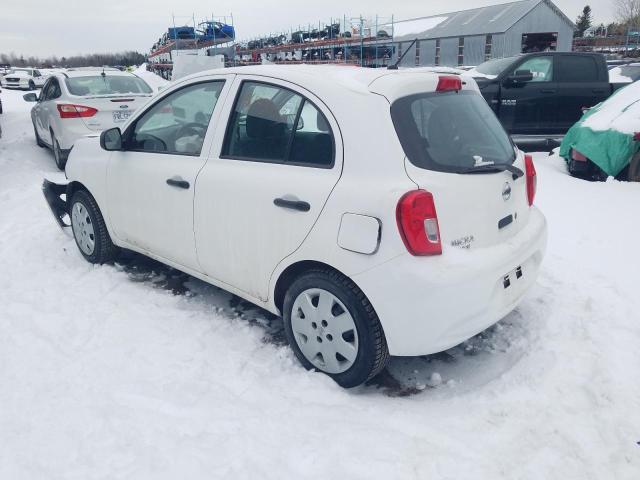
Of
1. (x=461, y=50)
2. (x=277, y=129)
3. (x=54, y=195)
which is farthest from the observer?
(x=461, y=50)

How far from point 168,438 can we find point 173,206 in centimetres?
170

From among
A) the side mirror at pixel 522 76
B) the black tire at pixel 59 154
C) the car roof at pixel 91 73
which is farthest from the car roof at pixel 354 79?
the car roof at pixel 91 73

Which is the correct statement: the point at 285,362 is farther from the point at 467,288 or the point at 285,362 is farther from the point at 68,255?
the point at 68,255

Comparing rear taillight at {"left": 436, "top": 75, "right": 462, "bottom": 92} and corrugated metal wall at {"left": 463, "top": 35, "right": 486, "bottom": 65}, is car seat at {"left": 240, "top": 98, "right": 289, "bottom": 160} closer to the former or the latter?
rear taillight at {"left": 436, "top": 75, "right": 462, "bottom": 92}

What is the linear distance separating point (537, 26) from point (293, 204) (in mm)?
42499

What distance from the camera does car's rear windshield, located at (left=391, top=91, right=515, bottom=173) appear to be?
8.82 feet

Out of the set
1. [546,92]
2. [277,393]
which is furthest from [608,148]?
[277,393]

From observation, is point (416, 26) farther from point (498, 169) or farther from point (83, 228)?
point (498, 169)

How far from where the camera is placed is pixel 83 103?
27.9 feet

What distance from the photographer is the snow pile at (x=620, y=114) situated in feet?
23.4

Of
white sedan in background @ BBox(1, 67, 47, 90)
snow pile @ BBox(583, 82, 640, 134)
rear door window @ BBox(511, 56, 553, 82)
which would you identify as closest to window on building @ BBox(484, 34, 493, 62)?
white sedan in background @ BBox(1, 67, 47, 90)

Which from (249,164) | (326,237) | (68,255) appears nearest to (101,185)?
(68,255)

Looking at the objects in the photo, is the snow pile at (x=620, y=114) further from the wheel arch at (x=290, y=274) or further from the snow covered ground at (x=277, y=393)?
the wheel arch at (x=290, y=274)

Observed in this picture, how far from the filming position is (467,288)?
103 inches
